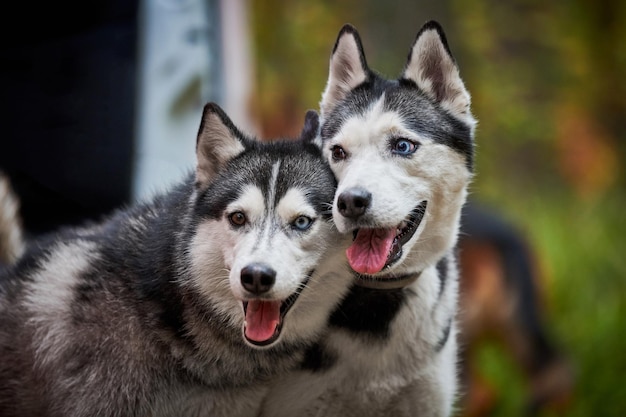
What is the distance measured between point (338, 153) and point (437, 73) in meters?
0.53

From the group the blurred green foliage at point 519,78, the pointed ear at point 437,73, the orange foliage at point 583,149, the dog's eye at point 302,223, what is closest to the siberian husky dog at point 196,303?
the dog's eye at point 302,223

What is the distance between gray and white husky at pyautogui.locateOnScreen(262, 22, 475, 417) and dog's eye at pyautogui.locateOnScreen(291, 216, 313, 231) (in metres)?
0.16

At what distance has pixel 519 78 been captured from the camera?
37.0ft

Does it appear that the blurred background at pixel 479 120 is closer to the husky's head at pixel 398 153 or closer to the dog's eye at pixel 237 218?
the dog's eye at pixel 237 218

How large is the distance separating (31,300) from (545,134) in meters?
8.95

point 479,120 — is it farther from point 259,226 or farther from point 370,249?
point 259,226

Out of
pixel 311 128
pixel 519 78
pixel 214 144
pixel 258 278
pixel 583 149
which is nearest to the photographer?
pixel 258 278

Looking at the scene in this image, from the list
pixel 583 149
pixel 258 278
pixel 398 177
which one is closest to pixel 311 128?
pixel 398 177

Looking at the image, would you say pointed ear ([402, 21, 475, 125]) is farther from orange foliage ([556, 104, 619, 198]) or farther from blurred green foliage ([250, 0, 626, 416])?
orange foliage ([556, 104, 619, 198])

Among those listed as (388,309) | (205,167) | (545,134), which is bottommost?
(545,134)

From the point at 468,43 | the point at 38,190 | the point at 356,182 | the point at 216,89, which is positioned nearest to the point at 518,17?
the point at 468,43

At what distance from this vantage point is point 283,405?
3316mm

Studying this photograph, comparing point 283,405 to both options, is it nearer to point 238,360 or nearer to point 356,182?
point 238,360

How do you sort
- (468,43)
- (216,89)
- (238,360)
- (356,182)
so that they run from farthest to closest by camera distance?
(468,43) < (216,89) < (238,360) < (356,182)
